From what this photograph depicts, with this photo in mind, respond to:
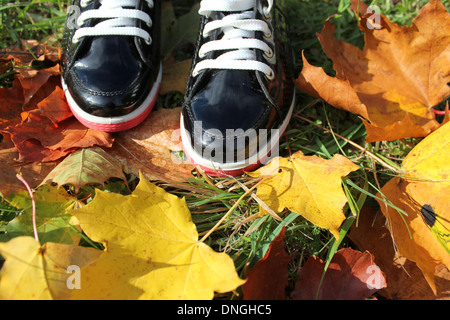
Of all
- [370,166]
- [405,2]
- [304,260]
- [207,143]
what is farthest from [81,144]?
[405,2]

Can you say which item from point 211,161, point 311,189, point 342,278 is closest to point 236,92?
point 211,161

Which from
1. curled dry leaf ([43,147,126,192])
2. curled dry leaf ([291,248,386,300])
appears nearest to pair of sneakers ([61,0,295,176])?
curled dry leaf ([43,147,126,192])

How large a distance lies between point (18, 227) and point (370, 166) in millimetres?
1086

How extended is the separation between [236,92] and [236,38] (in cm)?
20

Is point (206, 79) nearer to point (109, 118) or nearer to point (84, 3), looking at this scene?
point (109, 118)

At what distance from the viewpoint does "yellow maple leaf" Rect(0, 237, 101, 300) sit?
834 mm

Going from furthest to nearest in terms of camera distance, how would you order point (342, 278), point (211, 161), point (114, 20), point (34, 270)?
point (114, 20), point (211, 161), point (342, 278), point (34, 270)

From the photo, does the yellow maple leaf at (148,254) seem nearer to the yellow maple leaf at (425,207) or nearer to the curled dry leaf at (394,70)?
the yellow maple leaf at (425,207)

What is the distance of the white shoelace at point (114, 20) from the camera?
1228 millimetres

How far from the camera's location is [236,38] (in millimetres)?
1230

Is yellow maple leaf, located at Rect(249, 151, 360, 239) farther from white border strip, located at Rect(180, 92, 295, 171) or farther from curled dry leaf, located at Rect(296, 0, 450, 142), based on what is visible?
curled dry leaf, located at Rect(296, 0, 450, 142)

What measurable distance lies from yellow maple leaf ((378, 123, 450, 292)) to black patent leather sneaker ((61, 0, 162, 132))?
2.73 ft

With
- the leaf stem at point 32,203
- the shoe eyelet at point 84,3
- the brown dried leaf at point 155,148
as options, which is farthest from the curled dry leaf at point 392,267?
the shoe eyelet at point 84,3

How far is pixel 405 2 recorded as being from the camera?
61.3 inches
